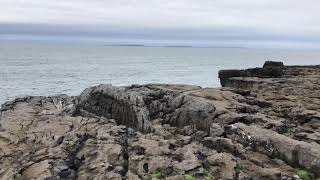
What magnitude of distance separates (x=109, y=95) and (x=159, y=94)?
3.15m

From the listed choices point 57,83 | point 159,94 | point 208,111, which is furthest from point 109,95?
point 57,83

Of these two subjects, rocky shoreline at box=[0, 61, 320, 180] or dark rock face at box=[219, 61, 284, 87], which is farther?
dark rock face at box=[219, 61, 284, 87]

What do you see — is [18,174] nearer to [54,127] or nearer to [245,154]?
[54,127]

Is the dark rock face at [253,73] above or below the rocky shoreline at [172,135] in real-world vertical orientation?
above

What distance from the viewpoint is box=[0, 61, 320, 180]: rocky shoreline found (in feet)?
59.2

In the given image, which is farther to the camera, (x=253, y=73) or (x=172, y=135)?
(x=253, y=73)

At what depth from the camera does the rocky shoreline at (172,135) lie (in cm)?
1803

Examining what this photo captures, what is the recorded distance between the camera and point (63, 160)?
20.3 meters

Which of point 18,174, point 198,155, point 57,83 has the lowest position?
point 57,83

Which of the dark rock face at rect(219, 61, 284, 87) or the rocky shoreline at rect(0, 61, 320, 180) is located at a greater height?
the dark rock face at rect(219, 61, 284, 87)

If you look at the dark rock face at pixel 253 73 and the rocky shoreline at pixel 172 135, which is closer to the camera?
the rocky shoreline at pixel 172 135

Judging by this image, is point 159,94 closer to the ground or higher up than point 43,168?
higher up

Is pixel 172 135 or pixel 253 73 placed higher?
pixel 253 73

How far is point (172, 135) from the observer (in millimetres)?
22453
